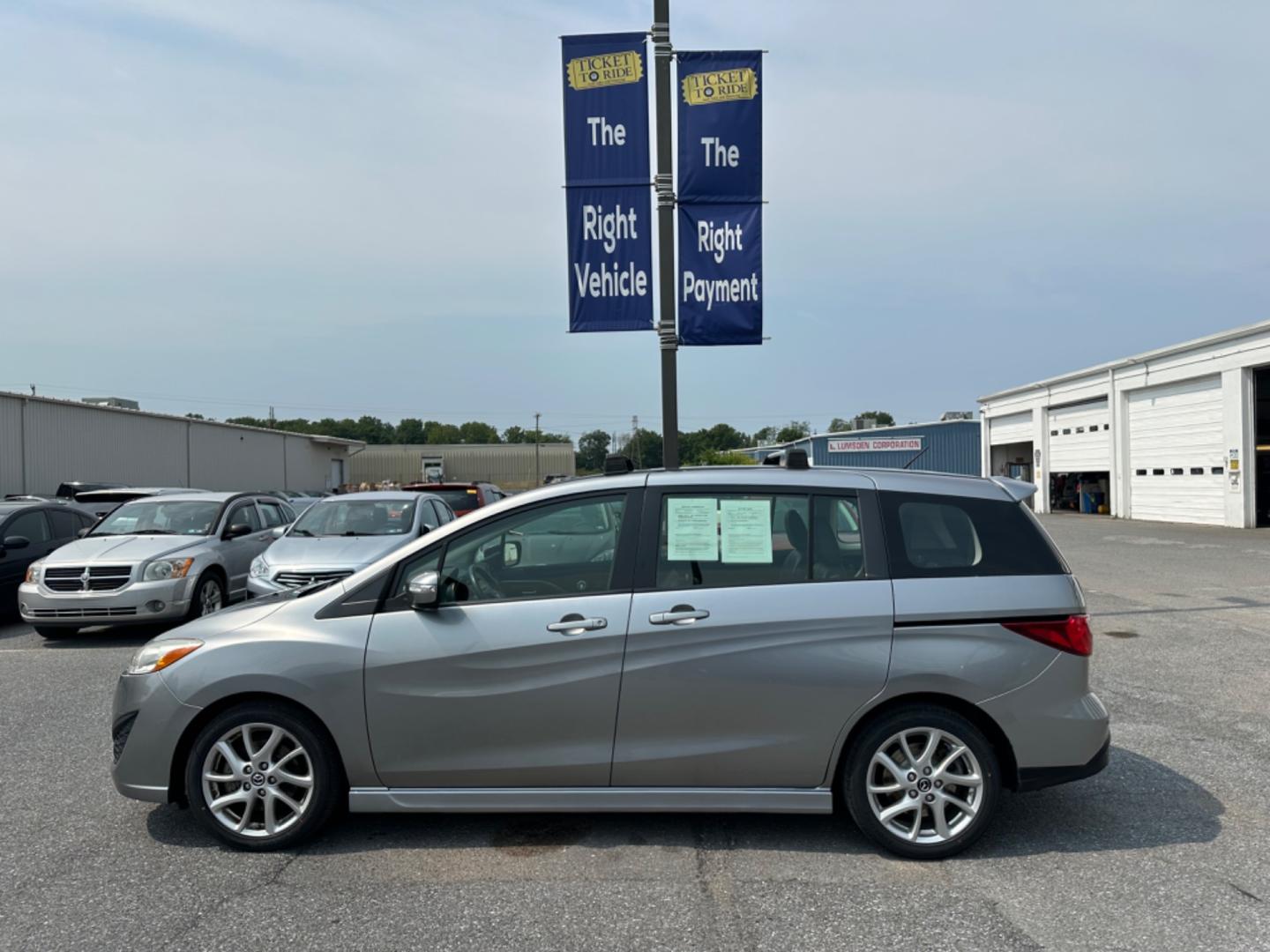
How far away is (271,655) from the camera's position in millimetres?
4406

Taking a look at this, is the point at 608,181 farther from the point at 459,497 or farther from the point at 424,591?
the point at 459,497

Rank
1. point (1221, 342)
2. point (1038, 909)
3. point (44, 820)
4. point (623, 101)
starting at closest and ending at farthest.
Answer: point (1038, 909)
point (44, 820)
point (623, 101)
point (1221, 342)

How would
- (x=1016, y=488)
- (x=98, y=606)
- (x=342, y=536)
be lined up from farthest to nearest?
(x=342, y=536), (x=98, y=606), (x=1016, y=488)

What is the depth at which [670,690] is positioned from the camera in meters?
4.32

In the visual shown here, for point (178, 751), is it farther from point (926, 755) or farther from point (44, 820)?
point (926, 755)

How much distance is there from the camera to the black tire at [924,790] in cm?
429

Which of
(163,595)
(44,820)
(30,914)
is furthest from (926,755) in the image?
(163,595)

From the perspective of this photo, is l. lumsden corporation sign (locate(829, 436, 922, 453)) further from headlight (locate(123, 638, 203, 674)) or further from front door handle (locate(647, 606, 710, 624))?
headlight (locate(123, 638, 203, 674))

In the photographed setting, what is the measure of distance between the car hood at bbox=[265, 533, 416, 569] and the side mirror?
17.9 feet

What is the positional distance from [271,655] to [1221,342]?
2978cm

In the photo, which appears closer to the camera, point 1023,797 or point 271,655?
point 271,655

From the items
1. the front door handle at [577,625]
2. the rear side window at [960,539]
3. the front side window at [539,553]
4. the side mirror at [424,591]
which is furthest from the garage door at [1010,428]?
the side mirror at [424,591]

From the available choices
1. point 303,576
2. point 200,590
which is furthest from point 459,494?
point 303,576

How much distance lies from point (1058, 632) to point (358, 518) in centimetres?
914
